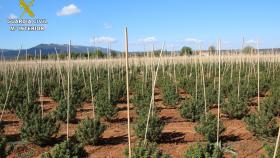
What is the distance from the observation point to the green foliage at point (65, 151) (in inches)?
225

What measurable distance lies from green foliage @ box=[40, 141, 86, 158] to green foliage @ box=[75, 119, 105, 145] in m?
2.25

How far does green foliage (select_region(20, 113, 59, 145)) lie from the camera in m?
8.73

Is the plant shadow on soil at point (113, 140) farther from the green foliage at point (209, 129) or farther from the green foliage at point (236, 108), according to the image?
the green foliage at point (236, 108)

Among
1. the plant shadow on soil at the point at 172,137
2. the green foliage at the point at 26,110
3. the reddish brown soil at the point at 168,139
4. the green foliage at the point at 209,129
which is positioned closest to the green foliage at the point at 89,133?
the reddish brown soil at the point at 168,139

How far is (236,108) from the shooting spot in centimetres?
1127

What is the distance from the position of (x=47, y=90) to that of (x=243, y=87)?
355 inches

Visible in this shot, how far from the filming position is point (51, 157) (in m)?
5.71

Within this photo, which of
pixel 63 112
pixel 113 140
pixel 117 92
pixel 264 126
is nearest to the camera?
pixel 264 126

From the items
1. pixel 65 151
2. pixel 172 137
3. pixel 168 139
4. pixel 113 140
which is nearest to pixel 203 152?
pixel 65 151

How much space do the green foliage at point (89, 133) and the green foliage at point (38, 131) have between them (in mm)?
662

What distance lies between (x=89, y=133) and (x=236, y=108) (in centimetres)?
466

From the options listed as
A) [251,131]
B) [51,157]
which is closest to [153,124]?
[251,131]

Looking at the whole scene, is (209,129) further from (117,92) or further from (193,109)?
(117,92)

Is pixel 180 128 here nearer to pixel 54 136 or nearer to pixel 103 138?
pixel 103 138
